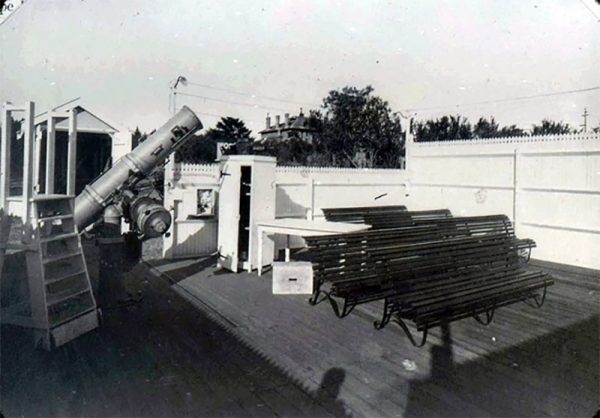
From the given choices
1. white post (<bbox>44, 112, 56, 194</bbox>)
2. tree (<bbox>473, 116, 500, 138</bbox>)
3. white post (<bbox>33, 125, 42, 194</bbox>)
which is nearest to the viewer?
white post (<bbox>44, 112, 56, 194</bbox>)

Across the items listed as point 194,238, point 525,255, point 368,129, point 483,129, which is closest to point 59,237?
point 194,238

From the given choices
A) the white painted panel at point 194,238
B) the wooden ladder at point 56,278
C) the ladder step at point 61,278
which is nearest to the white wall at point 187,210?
the white painted panel at point 194,238

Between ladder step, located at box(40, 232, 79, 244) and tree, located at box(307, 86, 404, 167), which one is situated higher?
tree, located at box(307, 86, 404, 167)

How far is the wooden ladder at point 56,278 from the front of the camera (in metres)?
4.55

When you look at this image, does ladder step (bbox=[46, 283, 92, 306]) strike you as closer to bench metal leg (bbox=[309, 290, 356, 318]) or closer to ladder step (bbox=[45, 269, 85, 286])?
ladder step (bbox=[45, 269, 85, 286])

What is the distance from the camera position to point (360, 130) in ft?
97.8

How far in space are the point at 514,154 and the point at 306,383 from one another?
9477 mm

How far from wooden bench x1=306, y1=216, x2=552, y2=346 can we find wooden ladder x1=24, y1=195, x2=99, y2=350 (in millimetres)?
2718

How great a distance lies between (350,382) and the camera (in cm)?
390

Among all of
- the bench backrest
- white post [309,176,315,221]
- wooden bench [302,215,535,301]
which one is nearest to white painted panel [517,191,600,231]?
the bench backrest

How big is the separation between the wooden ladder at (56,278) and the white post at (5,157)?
0.42 m

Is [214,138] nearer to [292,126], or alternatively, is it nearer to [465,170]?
[292,126]

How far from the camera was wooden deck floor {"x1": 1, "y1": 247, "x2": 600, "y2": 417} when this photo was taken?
3.47 m

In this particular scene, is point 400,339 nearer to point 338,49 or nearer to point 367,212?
point 338,49
